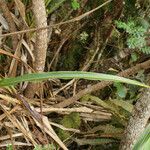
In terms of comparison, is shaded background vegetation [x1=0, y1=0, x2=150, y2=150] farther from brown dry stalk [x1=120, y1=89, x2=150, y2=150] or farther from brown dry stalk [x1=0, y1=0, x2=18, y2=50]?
brown dry stalk [x1=120, y1=89, x2=150, y2=150]

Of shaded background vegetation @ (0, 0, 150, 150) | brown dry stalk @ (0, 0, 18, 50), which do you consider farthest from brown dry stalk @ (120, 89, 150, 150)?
brown dry stalk @ (0, 0, 18, 50)

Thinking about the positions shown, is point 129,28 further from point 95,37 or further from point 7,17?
point 7,17

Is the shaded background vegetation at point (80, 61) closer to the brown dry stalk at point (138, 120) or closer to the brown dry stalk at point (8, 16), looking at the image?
the brown dry stalk at point (8, 16)

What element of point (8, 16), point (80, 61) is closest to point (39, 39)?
point (8, 16)

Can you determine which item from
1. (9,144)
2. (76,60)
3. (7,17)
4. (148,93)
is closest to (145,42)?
(148,93)

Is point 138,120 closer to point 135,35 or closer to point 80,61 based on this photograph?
point 135,35
